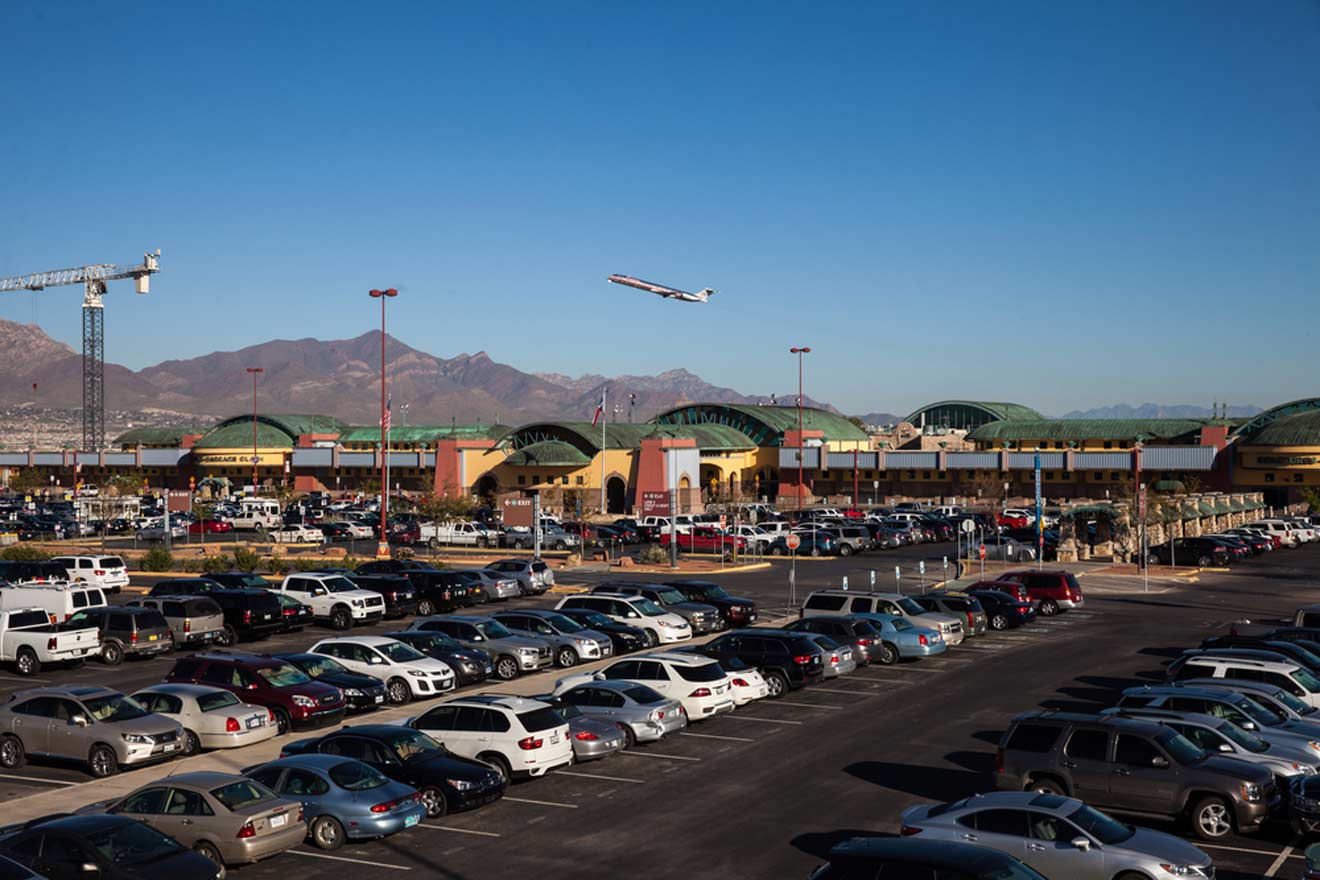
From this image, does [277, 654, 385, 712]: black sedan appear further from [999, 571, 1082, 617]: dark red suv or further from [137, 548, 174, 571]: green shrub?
[137, 548, 174, 571]: green shrub

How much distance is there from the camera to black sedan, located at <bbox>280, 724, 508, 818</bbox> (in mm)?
17844

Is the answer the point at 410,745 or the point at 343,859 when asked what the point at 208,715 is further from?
the point at 343,859

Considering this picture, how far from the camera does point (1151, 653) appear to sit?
106 feet

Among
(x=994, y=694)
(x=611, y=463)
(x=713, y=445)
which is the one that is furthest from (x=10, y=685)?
(x=713, y=445)

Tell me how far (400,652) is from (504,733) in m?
8.12

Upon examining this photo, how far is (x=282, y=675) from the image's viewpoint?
24.4 meters

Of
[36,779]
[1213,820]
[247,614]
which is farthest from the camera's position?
[247,614]

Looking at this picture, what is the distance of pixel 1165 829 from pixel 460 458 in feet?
267

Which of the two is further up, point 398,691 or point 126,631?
point 126,631

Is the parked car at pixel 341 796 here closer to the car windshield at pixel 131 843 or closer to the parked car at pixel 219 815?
the parked car at pixel 219 815

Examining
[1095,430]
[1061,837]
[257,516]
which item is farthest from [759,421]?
[1061,837]

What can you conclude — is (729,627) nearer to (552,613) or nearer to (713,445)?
(552,613)

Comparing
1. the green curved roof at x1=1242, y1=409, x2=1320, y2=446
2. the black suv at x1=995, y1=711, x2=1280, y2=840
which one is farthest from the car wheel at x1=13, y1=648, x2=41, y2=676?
the green curved roof at x1=1242, y1=409, x2=1320, y2=446

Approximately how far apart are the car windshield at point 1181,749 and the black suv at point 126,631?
2502 cm
